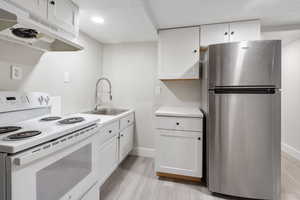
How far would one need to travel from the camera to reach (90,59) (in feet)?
7.41

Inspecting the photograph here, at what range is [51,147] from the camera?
0.77m

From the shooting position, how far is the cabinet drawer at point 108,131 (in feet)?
4.89

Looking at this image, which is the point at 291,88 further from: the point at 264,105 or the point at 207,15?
the point at 207,15

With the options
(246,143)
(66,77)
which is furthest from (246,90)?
(66,77)

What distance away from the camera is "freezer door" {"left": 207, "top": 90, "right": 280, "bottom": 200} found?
1429mm

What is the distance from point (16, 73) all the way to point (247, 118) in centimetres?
218

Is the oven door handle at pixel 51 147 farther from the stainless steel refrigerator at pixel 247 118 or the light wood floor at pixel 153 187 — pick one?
the stainless steel refrigerator at pixel 247 118

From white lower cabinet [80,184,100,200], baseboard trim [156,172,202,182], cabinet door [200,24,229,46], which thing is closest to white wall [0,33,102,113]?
white lower cabinet [80,184,100,200]

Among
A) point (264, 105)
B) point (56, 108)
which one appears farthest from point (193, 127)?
point (56, 108)

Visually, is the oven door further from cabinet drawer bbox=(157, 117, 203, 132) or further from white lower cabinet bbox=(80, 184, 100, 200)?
cabinet drawer bbox=(157, 117, 203, 132)

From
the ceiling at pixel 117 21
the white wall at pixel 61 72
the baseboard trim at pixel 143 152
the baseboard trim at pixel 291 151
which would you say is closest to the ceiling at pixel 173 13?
the ceiling at pixel 117 21

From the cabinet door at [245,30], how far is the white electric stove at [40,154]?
6.44ft

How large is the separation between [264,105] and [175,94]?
1202 mm

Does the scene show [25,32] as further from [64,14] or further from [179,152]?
[179,152]
